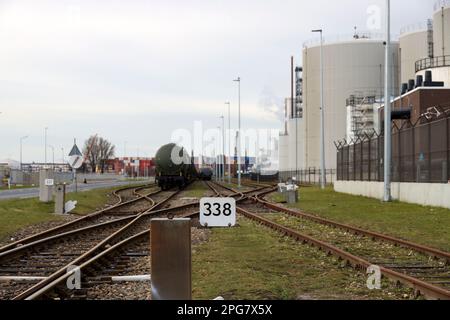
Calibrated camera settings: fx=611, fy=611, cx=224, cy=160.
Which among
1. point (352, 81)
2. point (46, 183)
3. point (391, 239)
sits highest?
point (352, 81)

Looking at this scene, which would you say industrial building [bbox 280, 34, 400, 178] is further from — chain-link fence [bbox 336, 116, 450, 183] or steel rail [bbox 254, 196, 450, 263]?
steel rail [bbox 254, 196, 450, 263]

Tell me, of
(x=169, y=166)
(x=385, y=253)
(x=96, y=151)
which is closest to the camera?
(x=385, y=253)

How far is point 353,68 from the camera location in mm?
82000

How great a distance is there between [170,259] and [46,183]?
2341 centimetres

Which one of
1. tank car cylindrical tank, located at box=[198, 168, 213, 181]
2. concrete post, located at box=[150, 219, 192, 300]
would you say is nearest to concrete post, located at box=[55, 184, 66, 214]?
concrete post, located at box=[150, 219, 192, 300]

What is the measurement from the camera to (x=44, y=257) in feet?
42.1

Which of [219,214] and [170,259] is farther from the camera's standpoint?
[219,214]

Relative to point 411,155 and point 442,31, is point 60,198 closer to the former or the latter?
point 411,155

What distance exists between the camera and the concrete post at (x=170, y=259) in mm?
6012

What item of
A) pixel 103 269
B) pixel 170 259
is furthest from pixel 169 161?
pixel 170 259

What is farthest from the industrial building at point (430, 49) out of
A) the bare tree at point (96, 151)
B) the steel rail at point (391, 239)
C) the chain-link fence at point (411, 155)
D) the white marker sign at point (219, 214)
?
the bare tree at point (96, 151)
